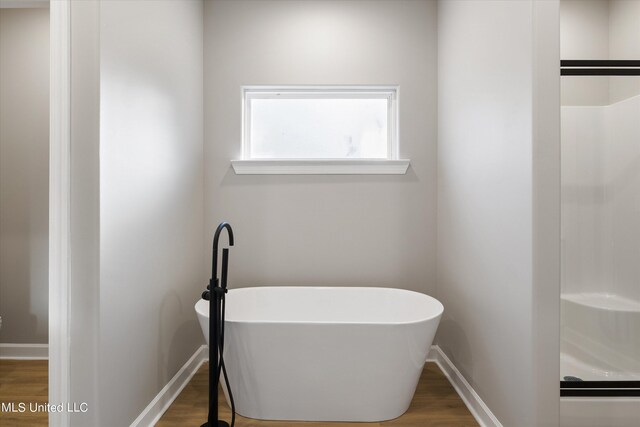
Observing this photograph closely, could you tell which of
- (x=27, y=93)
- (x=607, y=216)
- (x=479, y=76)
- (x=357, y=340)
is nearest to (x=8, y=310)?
(x=27, y=93)

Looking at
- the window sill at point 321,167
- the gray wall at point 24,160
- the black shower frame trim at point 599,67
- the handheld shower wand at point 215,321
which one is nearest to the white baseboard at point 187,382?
the handheld shower wand at point 215,321

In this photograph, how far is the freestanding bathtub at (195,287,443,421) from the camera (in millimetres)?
1897

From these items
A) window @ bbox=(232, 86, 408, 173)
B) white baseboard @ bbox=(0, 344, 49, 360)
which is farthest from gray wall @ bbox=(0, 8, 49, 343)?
window @ bbox=(232, 86, 408, 173)

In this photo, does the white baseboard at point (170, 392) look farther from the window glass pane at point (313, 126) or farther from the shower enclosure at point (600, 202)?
the shower enclosure at point (600, 202)

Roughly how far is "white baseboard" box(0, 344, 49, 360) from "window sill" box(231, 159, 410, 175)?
1519mm

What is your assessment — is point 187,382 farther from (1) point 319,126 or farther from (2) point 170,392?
(1) point 319,126

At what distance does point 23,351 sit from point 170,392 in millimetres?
746

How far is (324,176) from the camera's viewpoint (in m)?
2.79

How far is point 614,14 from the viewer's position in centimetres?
169

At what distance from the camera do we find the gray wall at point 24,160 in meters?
1.65

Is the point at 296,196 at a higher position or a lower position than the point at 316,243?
higher

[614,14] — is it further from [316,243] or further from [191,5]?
[191,5]

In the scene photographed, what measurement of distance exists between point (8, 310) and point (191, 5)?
206cm

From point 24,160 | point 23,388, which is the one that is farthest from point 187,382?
point 24,160
